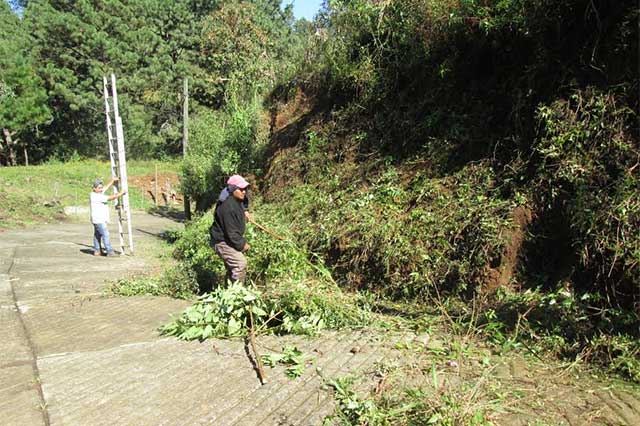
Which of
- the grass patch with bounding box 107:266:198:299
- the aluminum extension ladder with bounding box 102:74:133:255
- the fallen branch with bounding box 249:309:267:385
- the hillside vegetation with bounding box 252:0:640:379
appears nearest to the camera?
the fallen branch with bounding box 249:309:267:385

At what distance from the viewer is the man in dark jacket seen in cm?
557

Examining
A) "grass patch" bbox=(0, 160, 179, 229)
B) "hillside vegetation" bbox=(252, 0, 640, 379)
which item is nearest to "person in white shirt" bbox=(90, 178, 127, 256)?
"hillside vegetation" bbox=(252, 0, 640, 379)

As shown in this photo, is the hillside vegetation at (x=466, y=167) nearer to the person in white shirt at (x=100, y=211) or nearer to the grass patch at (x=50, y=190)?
the person in white shirt at (x=100, y=211)

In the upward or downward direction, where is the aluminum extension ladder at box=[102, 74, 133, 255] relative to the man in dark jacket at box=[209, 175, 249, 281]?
upward

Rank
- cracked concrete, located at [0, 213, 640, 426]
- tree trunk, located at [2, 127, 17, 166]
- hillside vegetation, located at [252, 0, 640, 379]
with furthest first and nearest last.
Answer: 1. tree trunk, located at [2, 127, 17, 166]
2. hillside vegetation, located at [252, 0, 640, 379]
3. cracked concrete, located at [0, 213, 640, 426]

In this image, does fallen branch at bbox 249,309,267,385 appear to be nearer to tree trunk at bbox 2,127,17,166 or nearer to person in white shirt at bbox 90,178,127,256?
person in white shirt at bbox 90,178,127,256

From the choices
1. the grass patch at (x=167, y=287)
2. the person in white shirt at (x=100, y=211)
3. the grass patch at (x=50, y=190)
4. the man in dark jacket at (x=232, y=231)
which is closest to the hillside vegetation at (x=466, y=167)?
the grass patch at (x=167, y=287)

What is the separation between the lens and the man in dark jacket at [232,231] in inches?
219

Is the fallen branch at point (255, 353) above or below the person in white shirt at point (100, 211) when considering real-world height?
below

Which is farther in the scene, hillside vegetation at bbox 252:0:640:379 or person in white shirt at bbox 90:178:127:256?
person in white shirt at bbox 90:178:127:256

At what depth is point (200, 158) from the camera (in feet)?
43.3

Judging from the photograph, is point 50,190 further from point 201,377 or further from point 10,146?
point 201,377

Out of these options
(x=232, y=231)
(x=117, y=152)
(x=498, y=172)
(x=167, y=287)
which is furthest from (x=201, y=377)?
(x=117, y=152)

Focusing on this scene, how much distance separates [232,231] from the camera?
18.2ft
